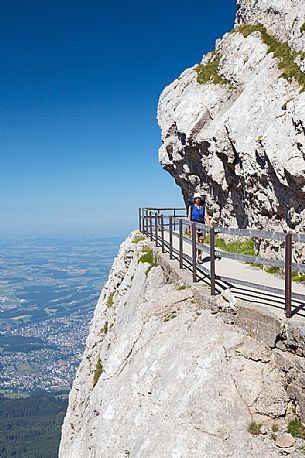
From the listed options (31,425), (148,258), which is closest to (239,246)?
(148,258)

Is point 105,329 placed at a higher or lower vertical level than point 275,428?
lower

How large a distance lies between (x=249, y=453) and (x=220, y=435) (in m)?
0.54

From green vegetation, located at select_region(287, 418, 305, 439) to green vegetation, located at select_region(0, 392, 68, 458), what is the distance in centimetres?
11532

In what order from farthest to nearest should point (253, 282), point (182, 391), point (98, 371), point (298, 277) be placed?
point (98, 371)
point (298, 277)
point (253, 282)
point (182, 391)

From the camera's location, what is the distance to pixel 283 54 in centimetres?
1514

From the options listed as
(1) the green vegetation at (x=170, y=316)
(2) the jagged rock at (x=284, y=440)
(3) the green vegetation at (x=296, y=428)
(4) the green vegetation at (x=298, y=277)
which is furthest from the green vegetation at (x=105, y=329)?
(2) the jagged rock at (x=284, y=440)

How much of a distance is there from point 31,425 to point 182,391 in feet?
475

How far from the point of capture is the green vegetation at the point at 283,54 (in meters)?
13.4

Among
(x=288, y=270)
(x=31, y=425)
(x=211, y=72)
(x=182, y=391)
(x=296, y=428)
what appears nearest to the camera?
(x=296, y=428)

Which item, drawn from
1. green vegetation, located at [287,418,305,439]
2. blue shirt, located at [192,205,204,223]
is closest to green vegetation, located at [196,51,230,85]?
blue shirt, located at [192,205,204,223]

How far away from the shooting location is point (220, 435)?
6.45 metres

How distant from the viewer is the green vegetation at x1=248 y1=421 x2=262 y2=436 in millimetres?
6311

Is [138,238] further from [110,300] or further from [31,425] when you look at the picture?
[31,425]

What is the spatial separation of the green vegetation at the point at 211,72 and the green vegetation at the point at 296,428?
50.8 ft
